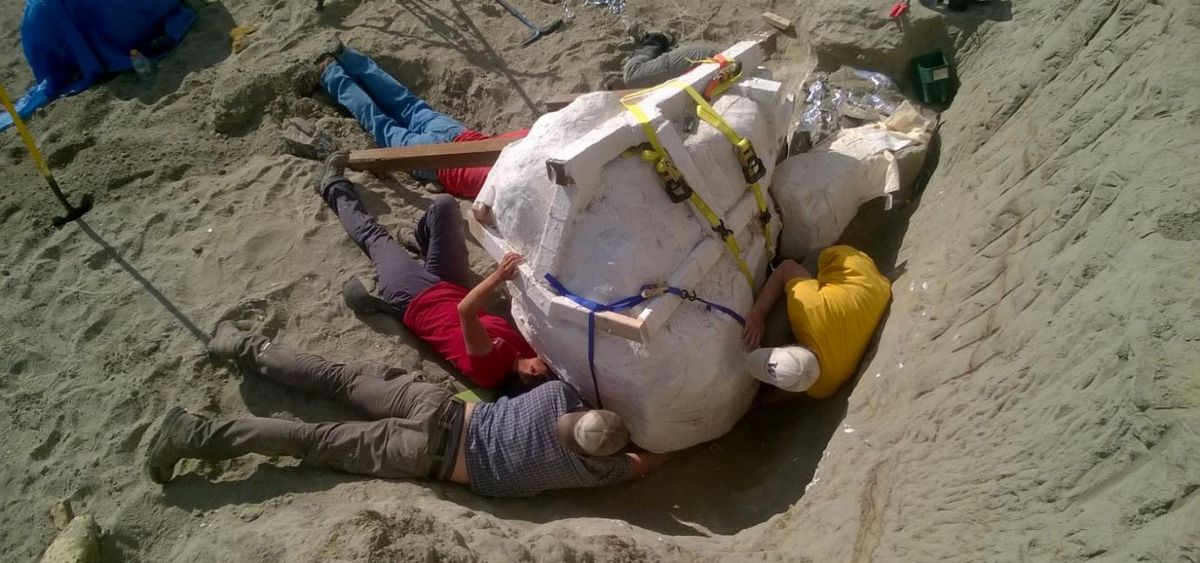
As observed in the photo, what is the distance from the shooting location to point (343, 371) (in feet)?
12.5

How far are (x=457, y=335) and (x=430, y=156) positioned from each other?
1.25m

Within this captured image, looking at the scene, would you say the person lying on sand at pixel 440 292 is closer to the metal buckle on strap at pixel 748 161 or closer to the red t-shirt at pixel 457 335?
the red t-shirt at pixel 457 335

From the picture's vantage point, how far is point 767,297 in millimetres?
3621

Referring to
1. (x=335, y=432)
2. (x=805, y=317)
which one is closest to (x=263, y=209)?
(x=335, y=432)

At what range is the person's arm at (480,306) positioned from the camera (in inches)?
135

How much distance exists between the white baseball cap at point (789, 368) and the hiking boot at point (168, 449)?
8.87 ft

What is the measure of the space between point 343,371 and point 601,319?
1.51 meters

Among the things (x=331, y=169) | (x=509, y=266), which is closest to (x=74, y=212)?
(x=331, y=169)

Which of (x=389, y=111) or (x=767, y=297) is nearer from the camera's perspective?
(x=767, y=297)

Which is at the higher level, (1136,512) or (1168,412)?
(1168,412)

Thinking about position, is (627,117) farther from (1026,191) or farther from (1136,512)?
(1136,512)

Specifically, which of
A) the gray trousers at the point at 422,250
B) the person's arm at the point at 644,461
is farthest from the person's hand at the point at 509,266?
the person's arm at the point at 644,461

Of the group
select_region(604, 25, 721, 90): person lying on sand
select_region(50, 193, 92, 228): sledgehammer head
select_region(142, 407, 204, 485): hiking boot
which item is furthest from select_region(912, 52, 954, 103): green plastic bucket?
select_region(50, 193, 92, 228): sledgehammer head

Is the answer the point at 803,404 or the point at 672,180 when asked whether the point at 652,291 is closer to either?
the point at 672,180
